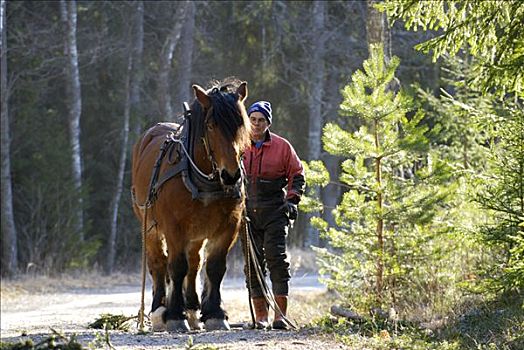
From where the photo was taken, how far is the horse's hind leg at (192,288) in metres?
9.80

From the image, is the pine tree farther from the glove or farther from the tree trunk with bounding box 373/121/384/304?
the glove

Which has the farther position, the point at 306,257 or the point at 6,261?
the point at 306,257

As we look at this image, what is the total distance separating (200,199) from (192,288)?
1.08 metres

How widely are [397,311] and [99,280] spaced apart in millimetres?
14745

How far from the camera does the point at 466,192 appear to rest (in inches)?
384

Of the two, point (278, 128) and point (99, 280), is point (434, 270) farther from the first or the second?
point (278, 128)

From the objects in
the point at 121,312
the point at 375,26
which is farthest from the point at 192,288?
the point at 375,26

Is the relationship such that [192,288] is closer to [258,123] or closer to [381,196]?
[258,123]

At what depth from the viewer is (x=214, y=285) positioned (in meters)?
9.79

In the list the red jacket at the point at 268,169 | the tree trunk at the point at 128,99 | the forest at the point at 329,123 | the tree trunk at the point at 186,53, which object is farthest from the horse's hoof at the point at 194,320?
the tree trunk at the point at 186,53

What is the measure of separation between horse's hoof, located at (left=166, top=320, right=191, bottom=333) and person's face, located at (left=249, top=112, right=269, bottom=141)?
83.3 inches

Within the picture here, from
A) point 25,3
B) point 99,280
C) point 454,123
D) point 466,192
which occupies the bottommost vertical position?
point 99,280

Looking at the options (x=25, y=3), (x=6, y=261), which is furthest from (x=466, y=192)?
(x=25, y=3)

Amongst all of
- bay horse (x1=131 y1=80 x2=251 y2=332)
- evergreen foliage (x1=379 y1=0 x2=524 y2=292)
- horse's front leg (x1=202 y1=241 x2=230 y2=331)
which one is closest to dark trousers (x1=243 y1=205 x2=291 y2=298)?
horse's front leg (x1=202 y1=241 x2=230 y2=331)
